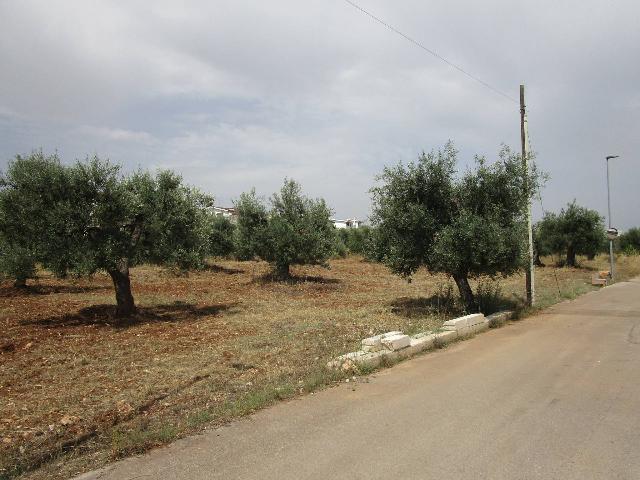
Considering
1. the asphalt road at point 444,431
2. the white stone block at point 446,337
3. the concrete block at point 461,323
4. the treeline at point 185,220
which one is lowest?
the asphalt road at point 444,431

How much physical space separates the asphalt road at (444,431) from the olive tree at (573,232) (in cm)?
3174

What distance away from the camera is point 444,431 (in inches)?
203

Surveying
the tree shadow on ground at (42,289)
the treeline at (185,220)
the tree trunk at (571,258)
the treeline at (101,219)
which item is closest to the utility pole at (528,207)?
the treeline at (185,220)

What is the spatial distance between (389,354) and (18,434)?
5379 mm

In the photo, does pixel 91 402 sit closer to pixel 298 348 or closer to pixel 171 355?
pixel 171 355

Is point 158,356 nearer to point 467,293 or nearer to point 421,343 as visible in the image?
point 421,343

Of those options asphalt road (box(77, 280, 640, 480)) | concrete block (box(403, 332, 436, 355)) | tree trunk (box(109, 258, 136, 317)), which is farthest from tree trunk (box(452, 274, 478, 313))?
tree trunk (box(109, 258, 136, 317))

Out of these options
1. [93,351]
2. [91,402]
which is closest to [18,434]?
[91,402]

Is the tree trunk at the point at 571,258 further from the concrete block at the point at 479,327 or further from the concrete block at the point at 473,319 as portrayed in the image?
the concrete block at the point at 473,319

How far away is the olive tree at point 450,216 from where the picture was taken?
12814 mm

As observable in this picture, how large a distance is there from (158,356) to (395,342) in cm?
457

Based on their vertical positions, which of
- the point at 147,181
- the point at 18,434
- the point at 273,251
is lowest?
the point at 18,434

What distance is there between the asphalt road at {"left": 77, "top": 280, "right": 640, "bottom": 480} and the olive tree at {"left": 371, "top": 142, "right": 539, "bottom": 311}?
4.68m

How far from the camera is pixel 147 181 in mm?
14305
